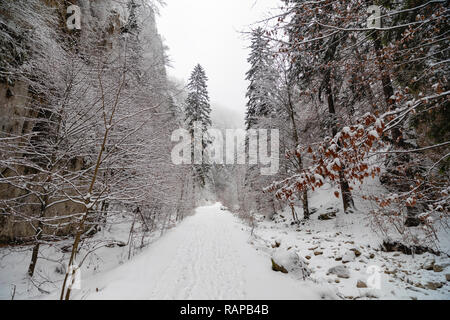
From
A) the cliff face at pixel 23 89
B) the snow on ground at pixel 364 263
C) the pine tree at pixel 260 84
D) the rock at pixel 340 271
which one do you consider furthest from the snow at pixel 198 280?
the pine tree at pixel 260 84

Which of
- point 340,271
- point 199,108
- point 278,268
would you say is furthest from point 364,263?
point 199,108

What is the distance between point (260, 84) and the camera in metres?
11.0

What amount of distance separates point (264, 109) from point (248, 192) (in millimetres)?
8208

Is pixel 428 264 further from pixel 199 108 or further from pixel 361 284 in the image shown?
pixel 199 108

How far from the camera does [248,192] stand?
56.4ft

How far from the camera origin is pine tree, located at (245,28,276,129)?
35.8 ft

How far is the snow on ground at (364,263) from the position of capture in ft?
12.6

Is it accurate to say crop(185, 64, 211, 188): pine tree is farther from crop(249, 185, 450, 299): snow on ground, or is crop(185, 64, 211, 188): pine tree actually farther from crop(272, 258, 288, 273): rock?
crop(272, 258, 288, 273): rock

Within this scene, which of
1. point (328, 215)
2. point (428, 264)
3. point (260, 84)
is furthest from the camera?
point (260, 84)

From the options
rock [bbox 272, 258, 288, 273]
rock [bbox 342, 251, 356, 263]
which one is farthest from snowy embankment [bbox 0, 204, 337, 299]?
rock [bbox 342, 251, 356, 263]

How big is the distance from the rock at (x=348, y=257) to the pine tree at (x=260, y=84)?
8153 mm

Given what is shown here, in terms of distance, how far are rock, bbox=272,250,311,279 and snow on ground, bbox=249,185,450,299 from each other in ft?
1.36

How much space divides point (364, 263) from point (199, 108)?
21.2m

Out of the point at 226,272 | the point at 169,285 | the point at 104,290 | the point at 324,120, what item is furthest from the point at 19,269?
the point at 324,120
